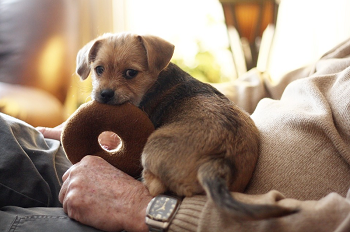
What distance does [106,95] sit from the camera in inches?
46.6

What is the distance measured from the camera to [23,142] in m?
1.23

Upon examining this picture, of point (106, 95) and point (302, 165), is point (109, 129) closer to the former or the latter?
point (106, 95)

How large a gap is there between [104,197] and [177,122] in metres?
0.30

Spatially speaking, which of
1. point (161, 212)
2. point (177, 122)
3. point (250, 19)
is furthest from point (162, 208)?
point (250, 19)

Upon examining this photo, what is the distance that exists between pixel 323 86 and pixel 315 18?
242 centimetres

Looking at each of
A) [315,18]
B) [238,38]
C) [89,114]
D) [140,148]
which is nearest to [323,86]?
[140,148]

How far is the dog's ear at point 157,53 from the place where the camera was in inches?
49.4

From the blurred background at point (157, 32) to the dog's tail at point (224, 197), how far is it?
862mm

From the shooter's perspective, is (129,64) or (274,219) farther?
(129,64)

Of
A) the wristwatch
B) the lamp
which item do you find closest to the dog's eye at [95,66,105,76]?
the wristwatch

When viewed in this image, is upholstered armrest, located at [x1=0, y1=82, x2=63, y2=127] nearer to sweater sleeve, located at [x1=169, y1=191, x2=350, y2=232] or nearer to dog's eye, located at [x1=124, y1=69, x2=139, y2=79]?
dog's eye, located at [x1=124, y1=69, x2=139, y2=79]

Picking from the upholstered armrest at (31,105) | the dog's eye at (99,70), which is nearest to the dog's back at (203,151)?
the dog's eye at (99,70)

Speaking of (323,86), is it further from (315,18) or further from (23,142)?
(315,18)

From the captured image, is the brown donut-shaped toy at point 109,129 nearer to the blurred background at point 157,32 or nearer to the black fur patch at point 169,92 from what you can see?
the black fur patch at point 169,92
